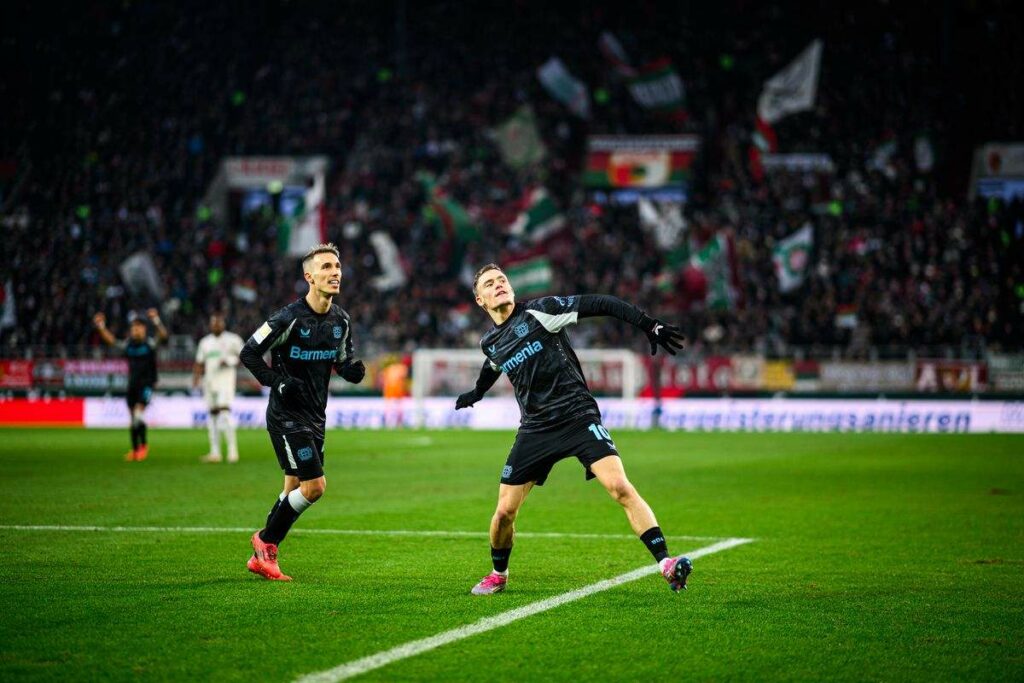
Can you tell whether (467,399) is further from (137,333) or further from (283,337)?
(137,333)

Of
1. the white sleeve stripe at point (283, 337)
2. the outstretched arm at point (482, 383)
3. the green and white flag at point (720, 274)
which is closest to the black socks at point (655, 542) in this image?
the outstretched arm at point (482, 383)

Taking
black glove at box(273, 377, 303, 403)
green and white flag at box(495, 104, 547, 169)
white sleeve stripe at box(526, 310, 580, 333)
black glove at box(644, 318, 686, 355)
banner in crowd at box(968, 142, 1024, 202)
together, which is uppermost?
green and white flag at box(495, 104, 547, 169)

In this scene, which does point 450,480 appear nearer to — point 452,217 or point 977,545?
point 977,545

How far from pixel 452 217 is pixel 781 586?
3518 cm

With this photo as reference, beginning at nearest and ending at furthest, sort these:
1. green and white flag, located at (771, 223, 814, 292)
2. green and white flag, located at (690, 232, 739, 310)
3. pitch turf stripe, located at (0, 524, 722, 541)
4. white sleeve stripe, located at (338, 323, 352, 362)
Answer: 1. white sleeve stripe, located at (338, 323, 352, 362)
2. pitch turf stripe, located at (0, 524, 722, 541)
3. green and white flag, located at (690, 232, 739, 310)
4. green and white flag, located at (771, 223, 814, 292)

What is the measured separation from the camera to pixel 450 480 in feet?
59.6

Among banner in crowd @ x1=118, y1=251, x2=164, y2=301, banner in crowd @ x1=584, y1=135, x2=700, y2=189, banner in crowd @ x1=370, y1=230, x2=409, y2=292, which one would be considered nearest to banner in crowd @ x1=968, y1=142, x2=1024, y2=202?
banner in crowd @ x1=584, y1=135, x2=700, y2=189

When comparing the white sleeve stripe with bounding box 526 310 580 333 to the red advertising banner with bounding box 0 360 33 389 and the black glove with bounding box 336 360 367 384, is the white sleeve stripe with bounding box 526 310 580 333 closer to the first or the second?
the black glove with bounding box 336 360 367 384

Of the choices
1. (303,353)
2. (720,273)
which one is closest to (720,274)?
(720,273)

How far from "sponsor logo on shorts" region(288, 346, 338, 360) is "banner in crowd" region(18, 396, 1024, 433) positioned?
23.3 m

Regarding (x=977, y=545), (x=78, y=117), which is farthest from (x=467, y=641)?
(x=78, y=117)

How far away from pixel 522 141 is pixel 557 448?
40.4 metres

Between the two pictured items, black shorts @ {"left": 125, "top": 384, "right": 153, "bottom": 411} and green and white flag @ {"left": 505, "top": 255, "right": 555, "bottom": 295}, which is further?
green and white flag @ {"left": 505, "top": 255, "right": 555, "bottom": 295}

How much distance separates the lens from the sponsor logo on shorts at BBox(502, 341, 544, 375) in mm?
8297
